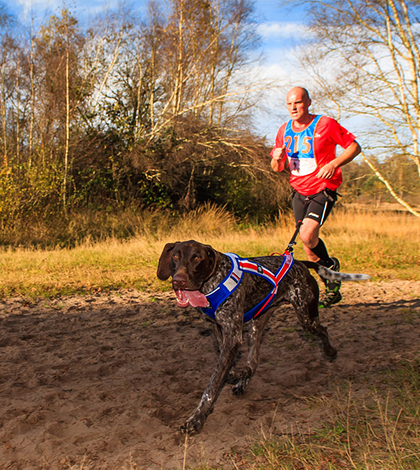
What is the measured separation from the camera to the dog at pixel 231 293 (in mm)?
2926

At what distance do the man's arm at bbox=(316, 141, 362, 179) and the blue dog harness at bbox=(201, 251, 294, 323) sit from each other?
121cm

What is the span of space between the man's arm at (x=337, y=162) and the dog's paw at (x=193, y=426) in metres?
2.75

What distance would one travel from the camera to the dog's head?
2.89 metres

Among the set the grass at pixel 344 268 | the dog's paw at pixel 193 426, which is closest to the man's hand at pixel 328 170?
the grass at pixel 344 268

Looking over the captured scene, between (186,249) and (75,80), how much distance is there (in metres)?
13.0

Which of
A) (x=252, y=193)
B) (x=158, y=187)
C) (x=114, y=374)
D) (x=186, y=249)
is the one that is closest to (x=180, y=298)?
(x=186, y=249)

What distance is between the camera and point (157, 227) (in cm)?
1482

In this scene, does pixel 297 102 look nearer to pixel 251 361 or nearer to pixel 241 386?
pixel 251 361

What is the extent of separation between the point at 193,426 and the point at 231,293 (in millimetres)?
875

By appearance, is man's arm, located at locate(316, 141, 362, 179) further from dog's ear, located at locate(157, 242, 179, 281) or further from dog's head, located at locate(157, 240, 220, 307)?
dog's ear, located at locate(157, 242, 179, 281)

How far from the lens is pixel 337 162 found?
4.60 metres

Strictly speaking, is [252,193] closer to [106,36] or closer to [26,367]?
[106,36]

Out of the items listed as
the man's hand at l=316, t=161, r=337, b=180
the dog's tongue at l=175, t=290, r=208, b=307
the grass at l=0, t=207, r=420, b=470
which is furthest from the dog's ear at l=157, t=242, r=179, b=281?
the man's hand at l=316, t=161, r=337, b=180

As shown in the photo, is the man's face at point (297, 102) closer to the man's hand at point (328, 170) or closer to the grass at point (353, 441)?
the man's hand at point (328, 170)
